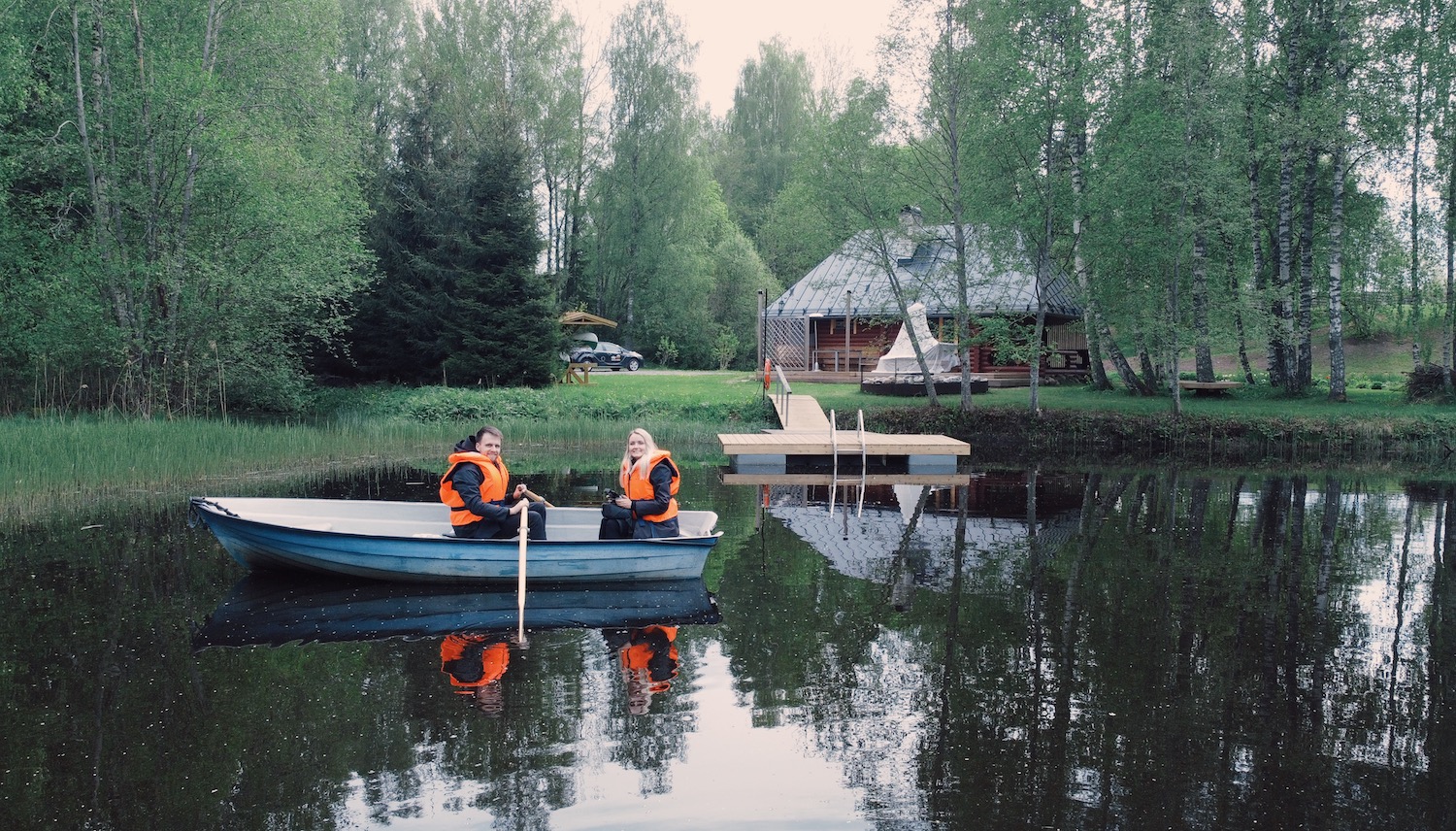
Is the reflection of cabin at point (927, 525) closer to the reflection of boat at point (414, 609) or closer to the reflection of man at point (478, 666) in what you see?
the reflection of boat at point (414, 609)

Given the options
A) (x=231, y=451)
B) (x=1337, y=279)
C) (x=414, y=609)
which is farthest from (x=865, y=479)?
(x=1337, y=279)

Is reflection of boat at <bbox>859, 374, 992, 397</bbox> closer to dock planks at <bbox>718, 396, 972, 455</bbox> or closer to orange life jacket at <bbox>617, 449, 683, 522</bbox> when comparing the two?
dock planks at <bbox>718, 396, 972, 455</bbox>

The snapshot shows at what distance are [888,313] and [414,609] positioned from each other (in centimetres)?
1611

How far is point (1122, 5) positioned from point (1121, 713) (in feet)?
62.3

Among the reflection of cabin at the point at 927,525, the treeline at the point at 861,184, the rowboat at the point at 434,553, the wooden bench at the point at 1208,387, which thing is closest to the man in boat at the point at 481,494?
the rowboat at the point at 434,553

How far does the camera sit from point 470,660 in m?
7.14

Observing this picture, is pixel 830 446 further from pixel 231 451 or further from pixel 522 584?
pixel 522 584

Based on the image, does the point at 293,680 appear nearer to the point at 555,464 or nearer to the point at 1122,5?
the point at 555,464

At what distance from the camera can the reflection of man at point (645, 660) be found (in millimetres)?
6511

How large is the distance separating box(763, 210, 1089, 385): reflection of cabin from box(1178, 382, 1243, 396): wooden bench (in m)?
2.73

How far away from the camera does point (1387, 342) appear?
3750cm

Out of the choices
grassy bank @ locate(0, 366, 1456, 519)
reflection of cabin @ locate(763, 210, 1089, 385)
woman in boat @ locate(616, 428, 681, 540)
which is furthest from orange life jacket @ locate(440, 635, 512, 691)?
reflection of cabin @ locate(763, 210, 1089, 385)

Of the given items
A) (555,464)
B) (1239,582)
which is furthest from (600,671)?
(555,464)

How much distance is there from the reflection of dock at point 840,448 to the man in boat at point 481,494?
8.73 metres
